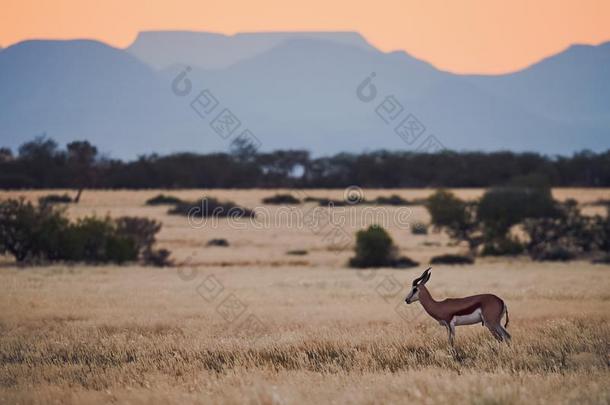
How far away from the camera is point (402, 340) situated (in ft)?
42.8

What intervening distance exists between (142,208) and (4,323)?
52543mm

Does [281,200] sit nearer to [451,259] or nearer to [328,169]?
[328,169]

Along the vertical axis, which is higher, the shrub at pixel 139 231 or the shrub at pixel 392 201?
the shrub at pixel 392 201

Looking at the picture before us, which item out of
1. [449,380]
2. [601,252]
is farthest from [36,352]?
[601,252]

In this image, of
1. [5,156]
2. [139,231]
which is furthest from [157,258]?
[5,156]

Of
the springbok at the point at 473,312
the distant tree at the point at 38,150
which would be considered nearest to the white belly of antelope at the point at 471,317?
the springbok at the point at 473,312

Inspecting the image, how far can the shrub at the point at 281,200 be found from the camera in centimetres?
7888

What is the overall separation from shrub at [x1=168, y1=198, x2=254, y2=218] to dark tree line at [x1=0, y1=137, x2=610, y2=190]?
87.6ft

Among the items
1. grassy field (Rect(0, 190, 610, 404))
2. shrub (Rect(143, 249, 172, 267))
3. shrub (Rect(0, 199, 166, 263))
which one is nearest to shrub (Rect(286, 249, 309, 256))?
shrub (Rect(143, 249, 172, 267))

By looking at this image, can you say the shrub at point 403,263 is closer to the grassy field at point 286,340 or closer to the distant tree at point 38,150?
the grassy field at point 286,340

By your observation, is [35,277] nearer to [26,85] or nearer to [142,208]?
[142,208]

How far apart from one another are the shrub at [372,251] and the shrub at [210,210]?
24739 millimetres

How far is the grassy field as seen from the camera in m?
9.35

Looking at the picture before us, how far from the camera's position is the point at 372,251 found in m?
41.4
